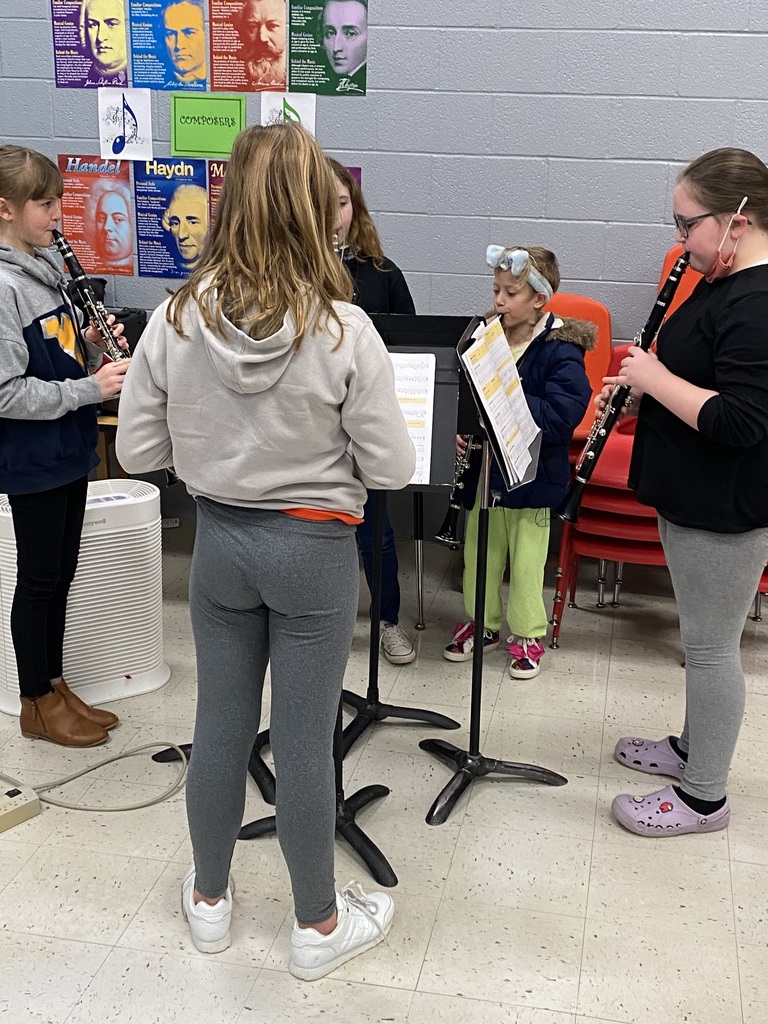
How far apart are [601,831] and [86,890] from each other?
1.03m

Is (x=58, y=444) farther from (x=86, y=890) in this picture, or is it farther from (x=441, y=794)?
(x=441, y=794)

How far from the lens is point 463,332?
2.05 meters

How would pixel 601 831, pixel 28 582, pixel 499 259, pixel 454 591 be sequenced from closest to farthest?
pixel 601 831 < pixel 28 582 < pixel 499 259 < pixel 454 591

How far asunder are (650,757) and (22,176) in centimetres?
183

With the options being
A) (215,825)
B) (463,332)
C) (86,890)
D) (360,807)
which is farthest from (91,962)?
(463,332)

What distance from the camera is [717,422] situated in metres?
1.81

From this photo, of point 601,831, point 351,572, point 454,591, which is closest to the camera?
point 351,572

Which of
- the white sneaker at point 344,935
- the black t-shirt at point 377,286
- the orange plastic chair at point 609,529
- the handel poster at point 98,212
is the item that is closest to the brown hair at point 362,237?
the black t-shirt at point 377,286

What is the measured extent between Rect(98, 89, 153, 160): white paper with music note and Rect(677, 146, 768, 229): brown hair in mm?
2269

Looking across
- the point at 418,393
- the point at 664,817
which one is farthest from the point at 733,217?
the point at 664,817

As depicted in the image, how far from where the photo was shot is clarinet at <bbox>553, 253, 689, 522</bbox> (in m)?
2.10

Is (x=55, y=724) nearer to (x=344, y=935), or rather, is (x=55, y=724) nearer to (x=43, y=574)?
(x=43, y=574)

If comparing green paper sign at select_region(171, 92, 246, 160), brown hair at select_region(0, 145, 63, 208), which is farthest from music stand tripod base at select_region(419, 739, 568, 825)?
green paper sign at select_region(171, 92, 246, 160)

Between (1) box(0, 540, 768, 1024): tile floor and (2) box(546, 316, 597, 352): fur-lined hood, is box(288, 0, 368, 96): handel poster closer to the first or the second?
(2) box(546, 316, 597, 352): fur-lined hood
